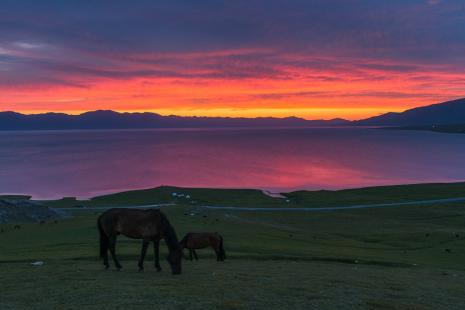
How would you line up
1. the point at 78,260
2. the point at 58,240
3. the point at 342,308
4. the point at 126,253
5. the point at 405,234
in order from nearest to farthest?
the point at 342,308, the point at 78,260, the point at 126,253, the point at 58,240, the point at 405,234

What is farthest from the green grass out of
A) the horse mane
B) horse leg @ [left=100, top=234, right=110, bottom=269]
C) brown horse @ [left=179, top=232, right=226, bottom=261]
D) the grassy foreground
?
the horse mane

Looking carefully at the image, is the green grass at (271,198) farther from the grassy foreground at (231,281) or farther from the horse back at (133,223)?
the horse back at (133,223)

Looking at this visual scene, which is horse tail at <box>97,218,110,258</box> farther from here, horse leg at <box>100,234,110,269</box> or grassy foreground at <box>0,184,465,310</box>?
grassy foreground at <box>0,184,465,310</box>

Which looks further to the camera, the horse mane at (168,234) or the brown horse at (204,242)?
the brown horse at (204,242)

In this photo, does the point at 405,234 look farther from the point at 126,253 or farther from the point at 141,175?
the point at 141,175

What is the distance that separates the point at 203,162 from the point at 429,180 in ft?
293

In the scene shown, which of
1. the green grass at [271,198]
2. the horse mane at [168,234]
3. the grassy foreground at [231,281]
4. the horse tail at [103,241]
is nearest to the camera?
the grassy foreground at [231,281]

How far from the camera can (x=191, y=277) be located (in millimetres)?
15500

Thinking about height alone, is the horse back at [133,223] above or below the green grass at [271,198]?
above

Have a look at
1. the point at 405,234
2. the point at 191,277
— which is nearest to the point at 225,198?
the point at 405,234

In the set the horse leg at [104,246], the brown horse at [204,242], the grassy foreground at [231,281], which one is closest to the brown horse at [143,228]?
the horse leg at [104,246]

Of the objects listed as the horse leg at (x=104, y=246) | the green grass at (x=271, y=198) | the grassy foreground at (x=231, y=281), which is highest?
the horse leg at (x=104, y=246)

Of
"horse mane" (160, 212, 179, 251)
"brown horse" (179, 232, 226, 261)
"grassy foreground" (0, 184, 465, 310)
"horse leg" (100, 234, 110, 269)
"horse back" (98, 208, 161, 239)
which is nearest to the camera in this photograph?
"grassy foreground" (0, 184, 465, 310)

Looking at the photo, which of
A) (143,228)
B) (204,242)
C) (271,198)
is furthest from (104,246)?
(271,198)
